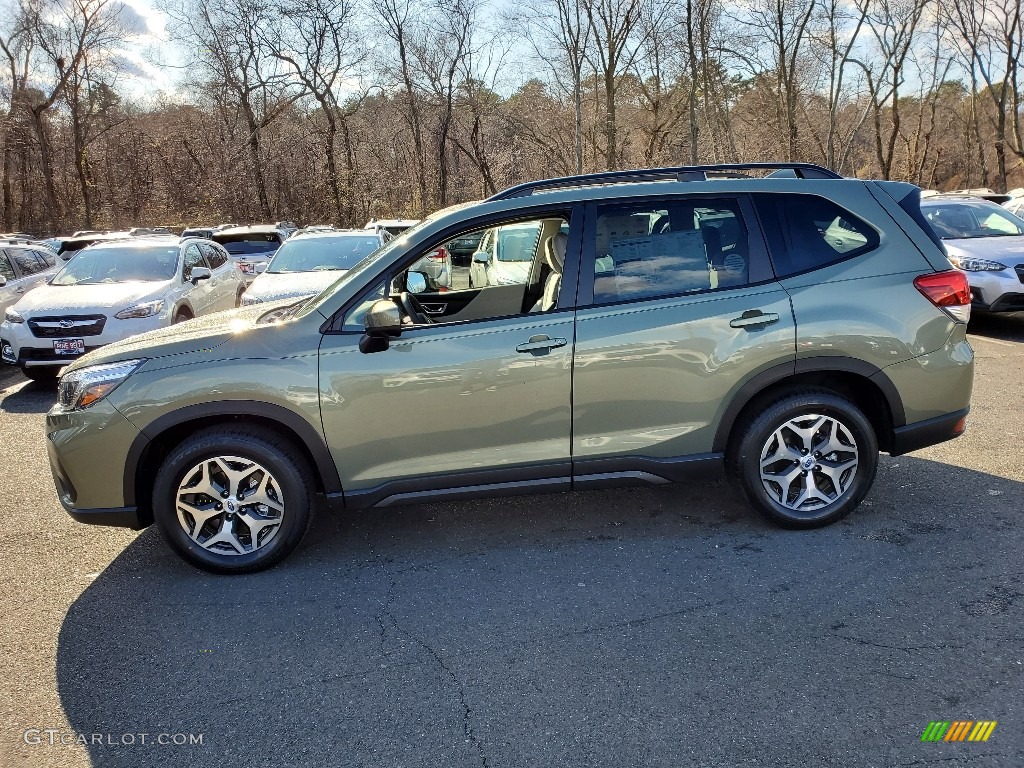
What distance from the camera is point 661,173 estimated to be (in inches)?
180

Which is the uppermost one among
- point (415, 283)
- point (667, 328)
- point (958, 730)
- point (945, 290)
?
point (415, 283)

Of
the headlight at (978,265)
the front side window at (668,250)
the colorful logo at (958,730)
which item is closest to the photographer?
the colorful logo at (958,730)

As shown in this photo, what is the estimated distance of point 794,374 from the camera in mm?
4152

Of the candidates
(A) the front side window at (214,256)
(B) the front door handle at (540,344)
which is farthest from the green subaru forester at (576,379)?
(A) the front side window at (214,256)

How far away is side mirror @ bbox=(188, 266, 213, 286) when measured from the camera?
1041 cm

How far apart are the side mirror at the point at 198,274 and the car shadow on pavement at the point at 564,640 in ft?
21.9

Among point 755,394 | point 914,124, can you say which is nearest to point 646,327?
point 755,394

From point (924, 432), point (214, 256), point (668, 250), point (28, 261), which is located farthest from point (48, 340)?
point (924, 432)

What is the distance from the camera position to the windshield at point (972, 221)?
11289mm

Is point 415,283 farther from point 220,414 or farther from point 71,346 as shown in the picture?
point 71,346

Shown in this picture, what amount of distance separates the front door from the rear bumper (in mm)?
1883

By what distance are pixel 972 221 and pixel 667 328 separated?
32.5 ft

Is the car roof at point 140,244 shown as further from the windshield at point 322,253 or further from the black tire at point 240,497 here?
the black tire at point 240,497

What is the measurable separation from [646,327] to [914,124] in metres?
60.7
